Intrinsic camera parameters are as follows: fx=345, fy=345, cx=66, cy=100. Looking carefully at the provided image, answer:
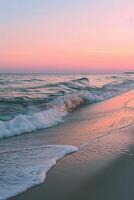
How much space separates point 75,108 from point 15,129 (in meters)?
6.46

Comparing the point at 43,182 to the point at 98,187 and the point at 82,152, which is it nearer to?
the point at 98,187

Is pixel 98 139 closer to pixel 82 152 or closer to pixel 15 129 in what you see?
pixel 82 152

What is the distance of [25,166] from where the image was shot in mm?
5691

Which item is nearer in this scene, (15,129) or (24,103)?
(15,129)

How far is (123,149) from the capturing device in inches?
268

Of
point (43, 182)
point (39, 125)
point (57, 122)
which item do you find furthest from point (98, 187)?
point (57, 122)

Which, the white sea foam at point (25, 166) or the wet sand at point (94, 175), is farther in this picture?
the white sea foam at point (25, 166)

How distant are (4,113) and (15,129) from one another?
2.91m

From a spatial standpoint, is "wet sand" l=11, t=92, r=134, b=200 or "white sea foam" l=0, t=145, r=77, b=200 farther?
"white sea foam" l=0, t=145, r=77, b=200

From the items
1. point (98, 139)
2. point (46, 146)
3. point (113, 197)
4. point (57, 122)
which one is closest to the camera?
point (113, 197)

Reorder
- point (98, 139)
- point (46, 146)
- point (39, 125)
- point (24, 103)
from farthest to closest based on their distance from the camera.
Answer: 1. point (24, 103)
2. point (39, 125)
3. point (98, 139)
4. point (46, 146)

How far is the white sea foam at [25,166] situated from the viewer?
4718 millimetres

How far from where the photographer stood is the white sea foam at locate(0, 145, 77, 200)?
472 centimetres

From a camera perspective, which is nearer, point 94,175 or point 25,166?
point 94,175
